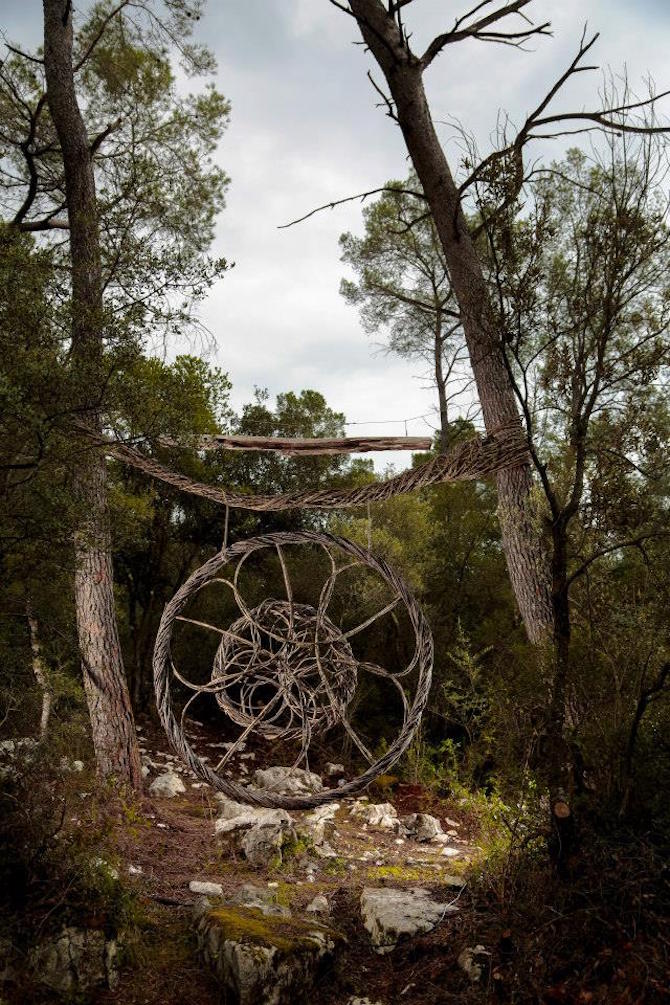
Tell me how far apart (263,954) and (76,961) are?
2.41ft

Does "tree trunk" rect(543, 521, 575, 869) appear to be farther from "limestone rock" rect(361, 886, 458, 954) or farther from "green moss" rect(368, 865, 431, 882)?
"green moss" rect(368, 865, 431, 882)

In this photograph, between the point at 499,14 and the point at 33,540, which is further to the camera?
the point at 499,14

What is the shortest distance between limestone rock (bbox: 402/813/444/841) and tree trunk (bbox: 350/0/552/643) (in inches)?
76.9

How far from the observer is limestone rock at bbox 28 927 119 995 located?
10.6ft

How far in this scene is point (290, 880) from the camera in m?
4.95

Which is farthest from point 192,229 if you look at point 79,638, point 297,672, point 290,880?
point 290,880

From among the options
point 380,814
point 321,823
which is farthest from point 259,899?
point 380,814

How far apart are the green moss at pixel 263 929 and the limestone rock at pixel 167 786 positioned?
3104mm

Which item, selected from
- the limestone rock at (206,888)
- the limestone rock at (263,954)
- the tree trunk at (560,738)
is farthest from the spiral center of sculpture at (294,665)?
the tree trunk at (560,738)

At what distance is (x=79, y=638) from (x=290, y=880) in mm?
2293

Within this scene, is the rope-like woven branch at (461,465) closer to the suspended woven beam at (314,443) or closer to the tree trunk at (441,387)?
the suspended woven beam at (314,443)

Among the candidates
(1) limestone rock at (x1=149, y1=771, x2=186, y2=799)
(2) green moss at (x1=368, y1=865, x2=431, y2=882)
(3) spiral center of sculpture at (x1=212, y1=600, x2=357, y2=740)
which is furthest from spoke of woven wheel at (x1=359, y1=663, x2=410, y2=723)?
(1) limestone rock at (x1=149, y1=771, x2=186, y2=799)

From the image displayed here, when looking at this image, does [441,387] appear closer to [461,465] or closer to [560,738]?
[461,465]

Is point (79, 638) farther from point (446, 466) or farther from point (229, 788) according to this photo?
point (446, 466)
